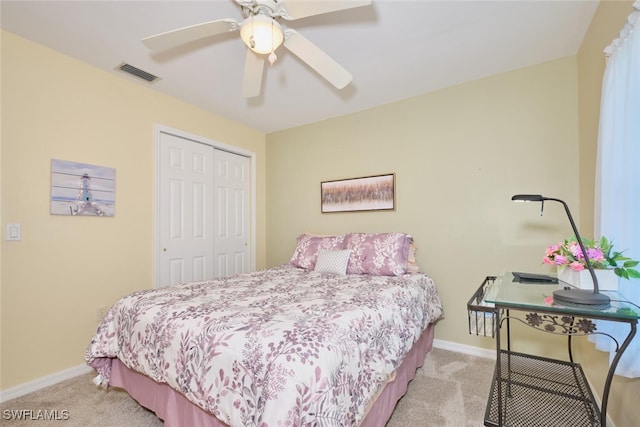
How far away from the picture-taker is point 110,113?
103 inches

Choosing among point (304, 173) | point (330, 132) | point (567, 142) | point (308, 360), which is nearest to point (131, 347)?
point (308, 360)

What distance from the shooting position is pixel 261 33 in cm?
164

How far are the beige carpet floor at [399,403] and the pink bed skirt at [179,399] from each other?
11 centimetres

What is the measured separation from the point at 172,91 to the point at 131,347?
7.92 feet

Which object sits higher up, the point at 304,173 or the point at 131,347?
the point at 304,173

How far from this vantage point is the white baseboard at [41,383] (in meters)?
2.00

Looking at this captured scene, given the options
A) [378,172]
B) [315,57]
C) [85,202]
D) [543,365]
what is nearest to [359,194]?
[378,172]

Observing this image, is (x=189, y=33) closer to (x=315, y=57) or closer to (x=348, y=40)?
(x=315, y=57)

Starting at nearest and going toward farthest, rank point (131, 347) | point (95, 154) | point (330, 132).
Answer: point (131, 347)
point (95, 154)
point (330, 132)

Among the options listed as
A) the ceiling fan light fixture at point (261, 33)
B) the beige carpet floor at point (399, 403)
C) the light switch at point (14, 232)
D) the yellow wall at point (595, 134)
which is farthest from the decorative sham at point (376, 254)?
the light switch at point (14, 232)

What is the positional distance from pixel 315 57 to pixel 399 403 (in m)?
2.32

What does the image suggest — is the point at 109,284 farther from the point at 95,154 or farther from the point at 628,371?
the point at 628,371

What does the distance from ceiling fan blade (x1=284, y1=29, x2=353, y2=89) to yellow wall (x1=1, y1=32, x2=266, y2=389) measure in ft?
6.04

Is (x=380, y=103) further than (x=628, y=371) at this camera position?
Yes
